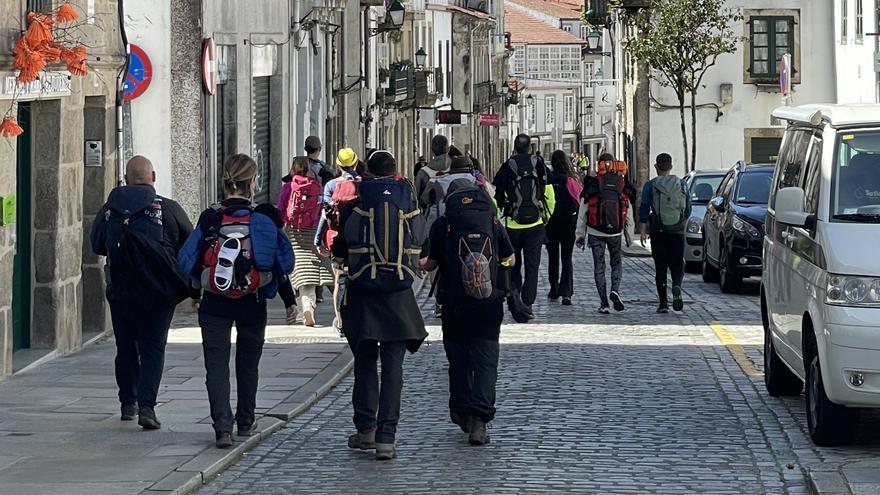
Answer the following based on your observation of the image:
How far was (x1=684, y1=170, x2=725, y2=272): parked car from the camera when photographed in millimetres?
29203

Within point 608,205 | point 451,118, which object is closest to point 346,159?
point 608,205

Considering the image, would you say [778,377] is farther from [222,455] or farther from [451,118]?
[451,118]

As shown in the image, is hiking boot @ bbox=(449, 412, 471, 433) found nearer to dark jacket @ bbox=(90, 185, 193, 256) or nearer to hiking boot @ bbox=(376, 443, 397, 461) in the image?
hiking boot @ bbox=(376, 443, 397, 461)

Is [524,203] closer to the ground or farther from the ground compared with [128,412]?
farther from the ground

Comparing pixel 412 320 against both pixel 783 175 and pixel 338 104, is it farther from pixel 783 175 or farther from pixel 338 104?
pixel 338 104

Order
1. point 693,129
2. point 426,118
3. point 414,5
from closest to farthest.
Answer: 1. point 693,129
2. point 426,118
3. point 414,5

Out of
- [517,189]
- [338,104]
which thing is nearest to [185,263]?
[517,189]

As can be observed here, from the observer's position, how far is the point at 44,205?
16.0 meters

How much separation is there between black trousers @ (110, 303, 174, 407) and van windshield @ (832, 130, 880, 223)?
4315 millimetres

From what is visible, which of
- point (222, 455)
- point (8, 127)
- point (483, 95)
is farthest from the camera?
point (483, 95)

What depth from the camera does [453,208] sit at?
11.5 meters

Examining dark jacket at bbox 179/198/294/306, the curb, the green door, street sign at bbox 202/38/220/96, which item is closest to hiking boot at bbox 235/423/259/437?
the curb

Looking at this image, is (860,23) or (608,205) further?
(860,23)

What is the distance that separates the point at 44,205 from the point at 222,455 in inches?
234
